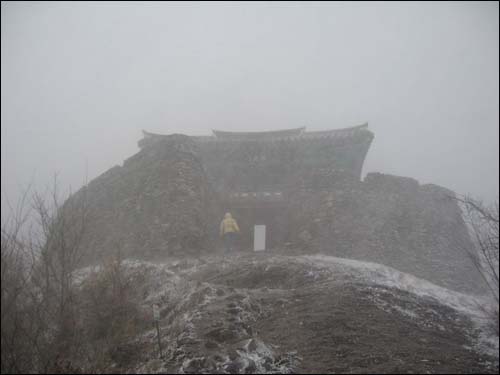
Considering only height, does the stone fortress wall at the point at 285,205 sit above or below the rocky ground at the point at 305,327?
above

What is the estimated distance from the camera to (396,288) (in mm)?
6559

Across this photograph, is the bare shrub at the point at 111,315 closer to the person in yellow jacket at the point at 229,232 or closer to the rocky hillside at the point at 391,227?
the person in yellow jacket at the point at 229,232

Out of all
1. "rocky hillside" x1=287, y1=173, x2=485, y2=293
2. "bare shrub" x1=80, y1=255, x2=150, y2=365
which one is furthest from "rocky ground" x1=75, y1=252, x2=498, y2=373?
"rocky hillside" x1=287, y1=173, x2=485, y2=293

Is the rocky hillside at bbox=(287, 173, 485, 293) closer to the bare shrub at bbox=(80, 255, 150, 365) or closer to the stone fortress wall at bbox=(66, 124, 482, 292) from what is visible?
the stone fortress wall at bbox=(66, 124, 482, 292)

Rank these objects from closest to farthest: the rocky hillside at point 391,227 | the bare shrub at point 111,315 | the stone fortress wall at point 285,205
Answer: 1. the bare shrub at point 111,315
2. the stone fortress wall at point 285,205
3. the rocky hillside at point 391,227

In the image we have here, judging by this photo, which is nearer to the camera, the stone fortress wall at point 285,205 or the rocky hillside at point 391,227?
the stone fortress wall at point 285,205

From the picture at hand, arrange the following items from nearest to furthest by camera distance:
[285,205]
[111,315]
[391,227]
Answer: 1. [111,315]
2. [391,227]
3. [285,205]

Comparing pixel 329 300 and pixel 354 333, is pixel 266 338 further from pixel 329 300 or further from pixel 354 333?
pixel 329 300

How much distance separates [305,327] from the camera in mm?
4648

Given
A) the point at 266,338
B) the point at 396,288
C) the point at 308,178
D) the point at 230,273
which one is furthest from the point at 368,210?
the point at 266,338

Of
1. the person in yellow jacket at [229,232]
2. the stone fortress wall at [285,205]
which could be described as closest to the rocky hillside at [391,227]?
the stone fortress wall at [285,205]

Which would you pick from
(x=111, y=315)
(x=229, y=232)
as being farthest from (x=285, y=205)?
(x=111, y=315)

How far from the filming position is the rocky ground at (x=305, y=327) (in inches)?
144

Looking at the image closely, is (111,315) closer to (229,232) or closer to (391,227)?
(229,232)
